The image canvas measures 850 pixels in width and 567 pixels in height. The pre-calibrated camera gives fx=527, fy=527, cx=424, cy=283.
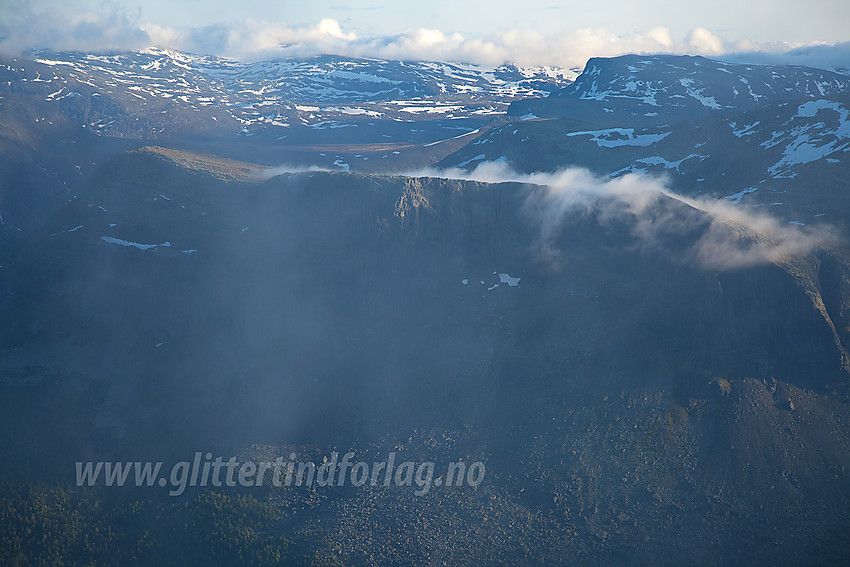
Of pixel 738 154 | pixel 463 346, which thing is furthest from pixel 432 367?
pixel 738 154

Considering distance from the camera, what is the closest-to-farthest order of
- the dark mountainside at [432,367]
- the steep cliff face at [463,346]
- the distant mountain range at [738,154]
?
the dark mountainside at [432,367] → the steep cliff face at [463,346] → the distant mountain range at [738,154]

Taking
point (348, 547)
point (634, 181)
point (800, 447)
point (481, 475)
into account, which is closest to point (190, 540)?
point (348, 547)

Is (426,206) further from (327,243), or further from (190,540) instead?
(190,540)

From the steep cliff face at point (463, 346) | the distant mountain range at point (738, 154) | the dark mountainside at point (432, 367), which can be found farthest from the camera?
the distant mountain range at point (738, 154)

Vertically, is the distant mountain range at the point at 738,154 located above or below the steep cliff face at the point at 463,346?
above

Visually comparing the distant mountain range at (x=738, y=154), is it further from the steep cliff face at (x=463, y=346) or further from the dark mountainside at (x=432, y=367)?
the steep cliff face at (x=463, y=346)

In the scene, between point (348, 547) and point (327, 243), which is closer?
point (348, 547)

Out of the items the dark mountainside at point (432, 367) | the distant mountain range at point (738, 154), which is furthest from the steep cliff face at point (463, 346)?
the distant mountain range at point (738, 154)

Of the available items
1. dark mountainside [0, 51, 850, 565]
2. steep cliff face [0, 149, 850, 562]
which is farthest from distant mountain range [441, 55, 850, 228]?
steep cliff face [0, 149, 850, 562]

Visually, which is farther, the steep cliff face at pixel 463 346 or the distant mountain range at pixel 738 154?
the distant mountain range at pixel 738 154
